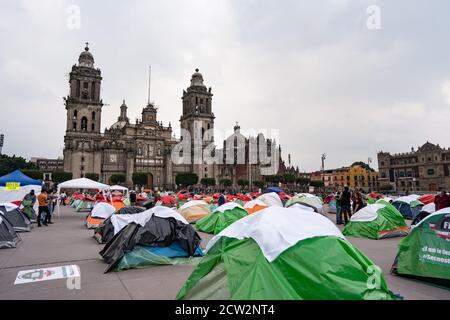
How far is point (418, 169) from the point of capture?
71375mm

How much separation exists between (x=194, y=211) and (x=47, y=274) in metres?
8.72

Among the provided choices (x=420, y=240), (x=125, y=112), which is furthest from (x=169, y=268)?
(x=125, y=112)

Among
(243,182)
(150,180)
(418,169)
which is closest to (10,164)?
(150,180)

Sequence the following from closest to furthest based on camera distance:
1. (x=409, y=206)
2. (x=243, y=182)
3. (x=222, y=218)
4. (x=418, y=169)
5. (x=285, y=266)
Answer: (x=285, y=266), (x=222, y=218), (x=409, y=206), (x=243, y=182), (x=418, y=169)

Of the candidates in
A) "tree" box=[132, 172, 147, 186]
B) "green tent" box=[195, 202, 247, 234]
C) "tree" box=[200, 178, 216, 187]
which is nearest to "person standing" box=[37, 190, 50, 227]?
"green tent" box=[195, 202, 247, 234]

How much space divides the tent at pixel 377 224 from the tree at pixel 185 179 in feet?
169

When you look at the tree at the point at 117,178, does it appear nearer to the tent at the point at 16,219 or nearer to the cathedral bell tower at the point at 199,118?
the cathedral bell tower at the point at 199,118

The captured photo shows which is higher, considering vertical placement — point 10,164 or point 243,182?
point 10,164

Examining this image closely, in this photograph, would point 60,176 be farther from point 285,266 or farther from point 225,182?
point 285,266

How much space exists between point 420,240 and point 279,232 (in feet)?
11.3

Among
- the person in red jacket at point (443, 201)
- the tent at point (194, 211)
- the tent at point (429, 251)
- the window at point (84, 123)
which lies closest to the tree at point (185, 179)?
the window at point (84, 123)

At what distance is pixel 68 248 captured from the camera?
27.0 feet

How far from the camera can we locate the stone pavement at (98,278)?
4566 millimetres
